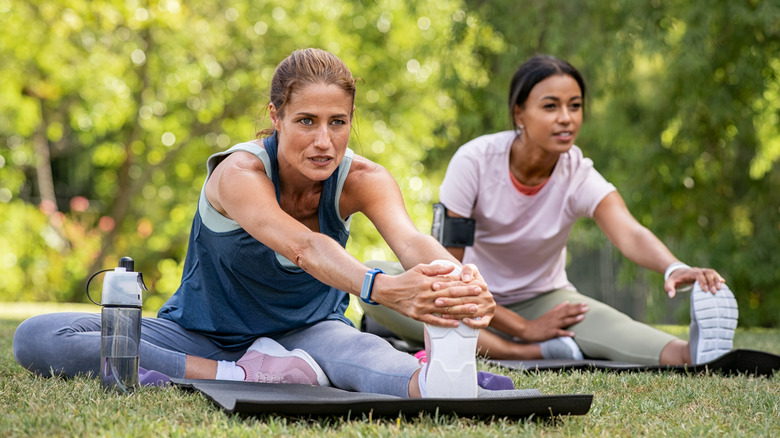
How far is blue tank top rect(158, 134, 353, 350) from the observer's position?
9.86 feet

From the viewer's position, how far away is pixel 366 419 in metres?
2.26

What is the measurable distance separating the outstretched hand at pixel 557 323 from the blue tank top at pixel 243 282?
1505mm

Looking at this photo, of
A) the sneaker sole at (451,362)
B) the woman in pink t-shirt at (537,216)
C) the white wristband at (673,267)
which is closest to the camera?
the sneaker sole at (451,362)

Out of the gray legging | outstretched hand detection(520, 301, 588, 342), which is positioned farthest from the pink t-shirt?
the gray legging

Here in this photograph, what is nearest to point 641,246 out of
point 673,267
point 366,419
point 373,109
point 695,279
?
point 673,267

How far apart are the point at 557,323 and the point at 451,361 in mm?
2138

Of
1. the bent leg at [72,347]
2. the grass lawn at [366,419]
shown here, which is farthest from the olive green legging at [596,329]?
the bent leg at [72,347]

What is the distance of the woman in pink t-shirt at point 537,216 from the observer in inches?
169

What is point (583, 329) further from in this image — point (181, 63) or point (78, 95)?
point (78, 95)

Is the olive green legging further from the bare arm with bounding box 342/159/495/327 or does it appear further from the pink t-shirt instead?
the bare arm with bounding box 342/159/495/327

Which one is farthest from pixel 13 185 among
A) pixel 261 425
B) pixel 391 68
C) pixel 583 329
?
pixel 261 425

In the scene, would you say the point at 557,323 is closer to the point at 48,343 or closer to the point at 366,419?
the point at 366,419

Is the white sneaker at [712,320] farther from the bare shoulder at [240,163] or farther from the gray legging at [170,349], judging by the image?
the bare shoulder at [240,163]

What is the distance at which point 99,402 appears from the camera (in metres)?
2.43
